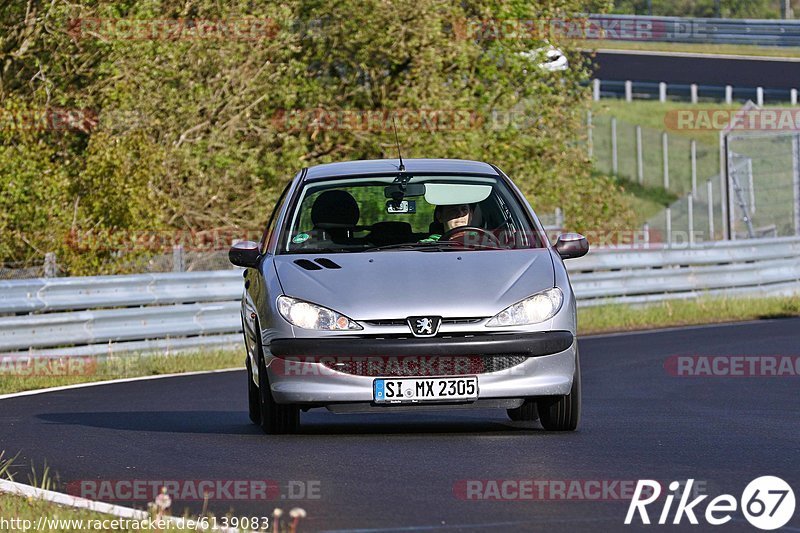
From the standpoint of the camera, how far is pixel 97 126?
23266mm

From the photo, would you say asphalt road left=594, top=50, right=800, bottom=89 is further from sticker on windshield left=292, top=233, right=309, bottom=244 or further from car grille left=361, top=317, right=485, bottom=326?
car grille left=361, top=317, right=485, bottom=326

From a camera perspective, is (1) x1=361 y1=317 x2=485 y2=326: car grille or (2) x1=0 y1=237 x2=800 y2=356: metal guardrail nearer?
(1) x1=361 y1=317 x2=485 y2=326: car grille

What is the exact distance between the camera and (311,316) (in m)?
9.61

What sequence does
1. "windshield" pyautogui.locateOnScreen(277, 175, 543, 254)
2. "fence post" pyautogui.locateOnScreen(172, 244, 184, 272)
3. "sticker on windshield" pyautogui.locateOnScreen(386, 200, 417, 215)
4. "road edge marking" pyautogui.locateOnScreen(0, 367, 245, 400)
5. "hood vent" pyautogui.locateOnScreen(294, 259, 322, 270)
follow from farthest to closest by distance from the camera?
1. "fence post" pyautogui.locateOnScreen(172, 244, 184, 272)
2. "road edge marking" pyautogui.locateOnScreen(0, 367, 245, 400)
3. "sticker on windshield" pyautogui.locateOnScreen(386, 200, 417, 215)
4. "windshield" pyautogui.locateOnScreen(277, 175, 543, 254)
5. "hood vent" pyautogui.locateOnScreen(294, 259, 322, 270)

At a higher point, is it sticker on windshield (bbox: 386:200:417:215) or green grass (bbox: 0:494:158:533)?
green grass (bbox: 0:494:158:533)

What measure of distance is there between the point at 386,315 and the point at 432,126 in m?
18.2

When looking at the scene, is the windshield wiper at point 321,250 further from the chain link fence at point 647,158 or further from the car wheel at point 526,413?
the chain link fence at point 647,158

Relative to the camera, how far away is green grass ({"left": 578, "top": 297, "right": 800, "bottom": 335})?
912 inches

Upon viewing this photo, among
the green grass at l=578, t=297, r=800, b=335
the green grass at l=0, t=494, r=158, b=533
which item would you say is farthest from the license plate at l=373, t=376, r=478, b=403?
the green grass at l=578, t=297, r=800, b=335

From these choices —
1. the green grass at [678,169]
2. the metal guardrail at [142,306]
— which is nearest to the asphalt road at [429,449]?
the metal guardrail at [142,306]

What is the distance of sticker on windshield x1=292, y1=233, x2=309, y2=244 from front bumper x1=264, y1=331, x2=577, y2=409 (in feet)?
3.42

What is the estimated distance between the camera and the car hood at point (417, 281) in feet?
31.0

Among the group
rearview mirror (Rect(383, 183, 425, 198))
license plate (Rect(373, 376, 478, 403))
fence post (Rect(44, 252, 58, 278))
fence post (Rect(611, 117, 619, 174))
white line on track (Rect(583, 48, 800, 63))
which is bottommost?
white line on track (Rect(583, 48, 800, 63))

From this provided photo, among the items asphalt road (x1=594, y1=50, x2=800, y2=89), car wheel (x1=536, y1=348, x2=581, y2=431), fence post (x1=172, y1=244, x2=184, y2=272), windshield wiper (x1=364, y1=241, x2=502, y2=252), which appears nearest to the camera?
car wheel (x1=536, y1=348, x2=581, y2=431)
